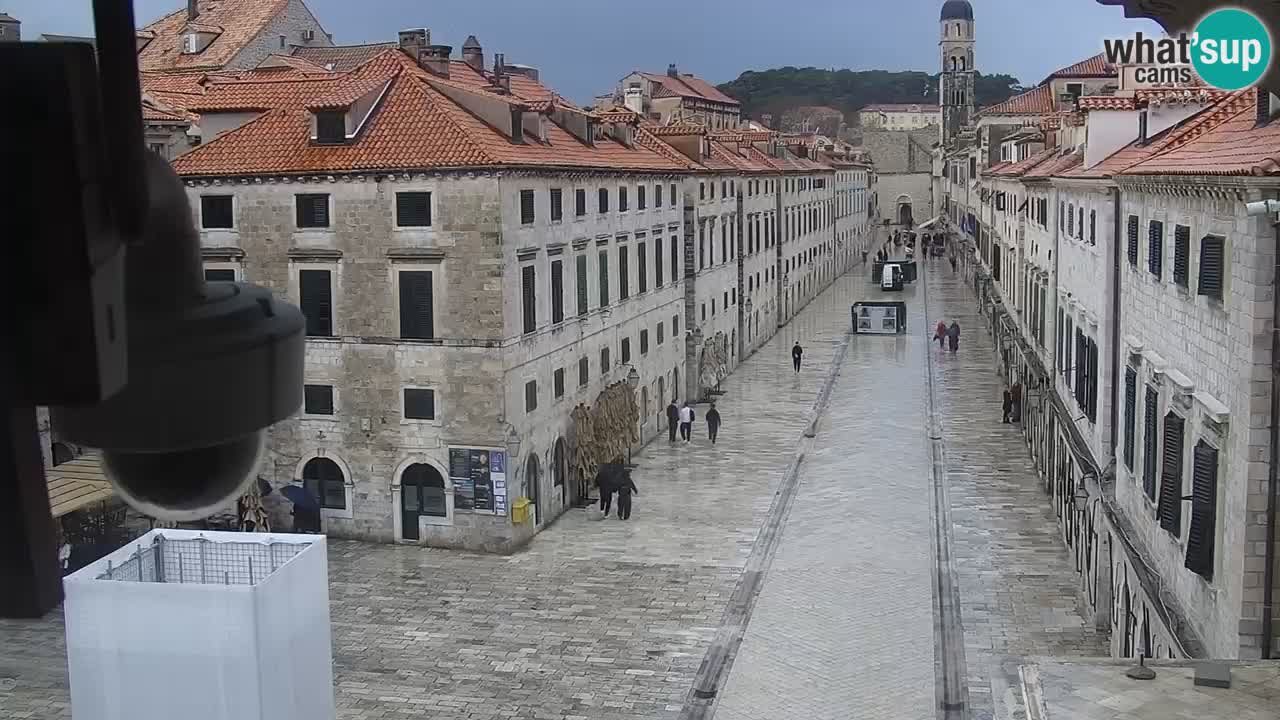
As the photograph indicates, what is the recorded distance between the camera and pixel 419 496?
86.0 ft

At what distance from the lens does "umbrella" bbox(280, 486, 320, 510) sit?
26.5 meters

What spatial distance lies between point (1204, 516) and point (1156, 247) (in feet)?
16.9

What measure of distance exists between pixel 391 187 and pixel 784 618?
11571 millimetres

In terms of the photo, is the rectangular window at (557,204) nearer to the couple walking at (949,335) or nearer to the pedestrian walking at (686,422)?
the pedestrian walking at (686,422)

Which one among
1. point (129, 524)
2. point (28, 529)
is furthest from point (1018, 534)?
point (28, 529)

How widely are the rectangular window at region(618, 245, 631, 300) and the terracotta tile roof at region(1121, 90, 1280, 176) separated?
54.4 feet

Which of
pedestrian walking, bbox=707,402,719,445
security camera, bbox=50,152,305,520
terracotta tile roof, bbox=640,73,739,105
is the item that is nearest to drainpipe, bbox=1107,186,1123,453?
pedestrian walking, bbox=707,402,719,445

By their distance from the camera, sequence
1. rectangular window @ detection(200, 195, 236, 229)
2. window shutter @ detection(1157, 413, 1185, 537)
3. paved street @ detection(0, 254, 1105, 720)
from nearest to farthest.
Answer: window shutter @ detection(1157, 413, 1185, 537) < paved street @ detection(0, 254, 1105, 720) < rectangular window @ detection(200, 195, 236, 229)

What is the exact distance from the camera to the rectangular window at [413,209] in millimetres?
25578

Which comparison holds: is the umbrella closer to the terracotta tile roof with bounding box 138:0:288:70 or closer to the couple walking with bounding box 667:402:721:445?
the couple walking with bounding box 667:402:721:445

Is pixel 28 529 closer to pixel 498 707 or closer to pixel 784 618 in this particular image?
pixel 498 707

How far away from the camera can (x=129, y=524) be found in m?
26.5

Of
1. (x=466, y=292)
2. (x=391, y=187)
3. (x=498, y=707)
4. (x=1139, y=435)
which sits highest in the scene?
(x=391, y=187)

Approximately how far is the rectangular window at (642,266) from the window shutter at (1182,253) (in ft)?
70.3
